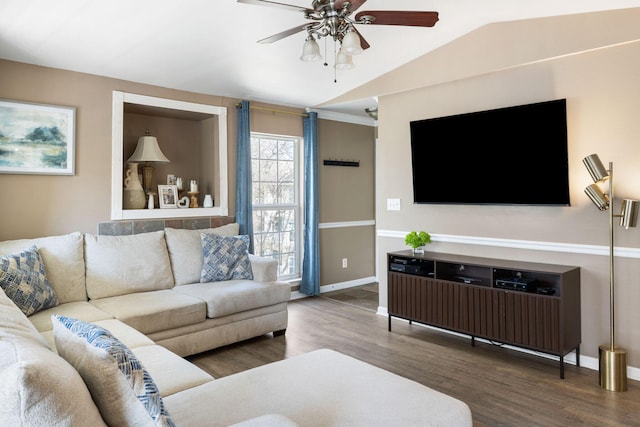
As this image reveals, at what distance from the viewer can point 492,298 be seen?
339cm

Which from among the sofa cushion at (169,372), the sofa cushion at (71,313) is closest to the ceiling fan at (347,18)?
the sofa cushion at (169,372)

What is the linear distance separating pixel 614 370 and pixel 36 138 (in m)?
4.74

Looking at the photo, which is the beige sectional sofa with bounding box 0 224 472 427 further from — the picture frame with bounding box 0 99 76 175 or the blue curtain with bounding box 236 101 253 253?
the picture frame with bounding box 0 99 76 175

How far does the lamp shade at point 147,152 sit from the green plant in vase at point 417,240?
8.38 feet

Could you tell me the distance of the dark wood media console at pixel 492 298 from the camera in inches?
121

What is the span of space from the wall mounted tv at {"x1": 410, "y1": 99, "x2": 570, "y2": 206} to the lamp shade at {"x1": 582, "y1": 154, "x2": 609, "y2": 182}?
0.24 meters

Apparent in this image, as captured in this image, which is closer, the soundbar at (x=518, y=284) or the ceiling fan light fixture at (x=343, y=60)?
the ceiling fan light fixture at (x=343, y=60)

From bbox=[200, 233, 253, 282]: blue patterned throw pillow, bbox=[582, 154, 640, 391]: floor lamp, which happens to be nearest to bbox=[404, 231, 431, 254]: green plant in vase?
bbox=[582, 154, 640, 391]: floor lamp

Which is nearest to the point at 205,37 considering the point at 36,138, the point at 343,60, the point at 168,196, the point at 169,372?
the point at 343,60

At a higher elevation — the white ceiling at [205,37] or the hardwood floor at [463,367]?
the white ceiling at [205,37]

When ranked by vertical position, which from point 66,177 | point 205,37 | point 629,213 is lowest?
point 629,213

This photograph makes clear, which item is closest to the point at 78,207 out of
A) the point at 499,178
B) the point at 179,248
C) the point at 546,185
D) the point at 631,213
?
the point at 179,248

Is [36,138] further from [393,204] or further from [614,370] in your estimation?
[614,370]

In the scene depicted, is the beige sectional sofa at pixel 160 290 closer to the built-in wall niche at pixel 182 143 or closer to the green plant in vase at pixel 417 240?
the built-in wall niche at pixel 182 143
